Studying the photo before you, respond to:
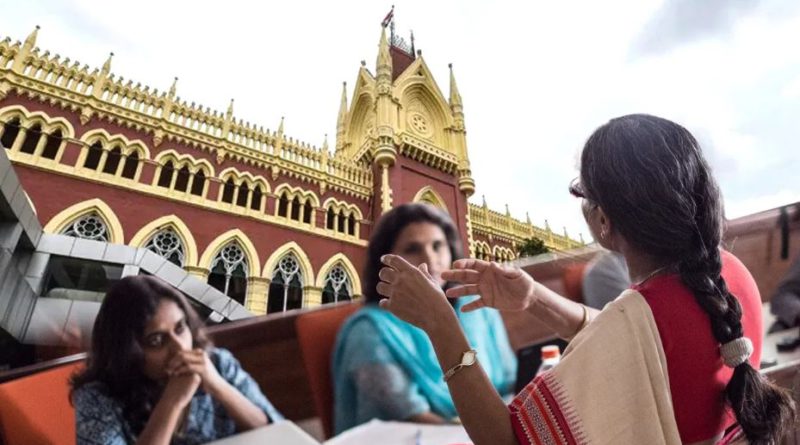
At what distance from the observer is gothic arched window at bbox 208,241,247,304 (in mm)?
10039

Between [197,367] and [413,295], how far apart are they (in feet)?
2.69

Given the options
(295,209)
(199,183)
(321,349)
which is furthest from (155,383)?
(295,209)

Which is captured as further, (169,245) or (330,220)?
(330,220)

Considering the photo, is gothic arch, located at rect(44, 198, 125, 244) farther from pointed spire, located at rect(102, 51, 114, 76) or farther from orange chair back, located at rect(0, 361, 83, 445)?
orange chair back, located at rect(0, 361, 83, 445)

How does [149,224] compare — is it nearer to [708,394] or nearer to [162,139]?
[162,139]

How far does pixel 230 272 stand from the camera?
33.4ft

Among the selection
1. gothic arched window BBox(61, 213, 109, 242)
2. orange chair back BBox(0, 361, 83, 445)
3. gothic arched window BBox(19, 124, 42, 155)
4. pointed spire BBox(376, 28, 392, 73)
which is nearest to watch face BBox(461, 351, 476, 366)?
orange chair back BBox(0, 361, 83, 445)

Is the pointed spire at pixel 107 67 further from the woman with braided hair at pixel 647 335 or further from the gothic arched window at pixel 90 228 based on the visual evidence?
the woman with braided hair at pixel 647 335

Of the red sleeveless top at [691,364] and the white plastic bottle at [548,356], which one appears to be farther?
the white plastic bottle at [548,356]

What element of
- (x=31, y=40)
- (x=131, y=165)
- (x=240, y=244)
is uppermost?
(x=31, y=40)

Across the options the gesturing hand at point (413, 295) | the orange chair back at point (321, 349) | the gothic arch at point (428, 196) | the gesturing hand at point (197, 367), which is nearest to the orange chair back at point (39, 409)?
the gesturing hand at point (197, 367)

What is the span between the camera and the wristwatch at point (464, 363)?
2.91ft

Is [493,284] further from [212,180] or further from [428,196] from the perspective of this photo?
[428,196]

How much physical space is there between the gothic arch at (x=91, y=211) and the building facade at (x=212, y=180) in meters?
0.02
